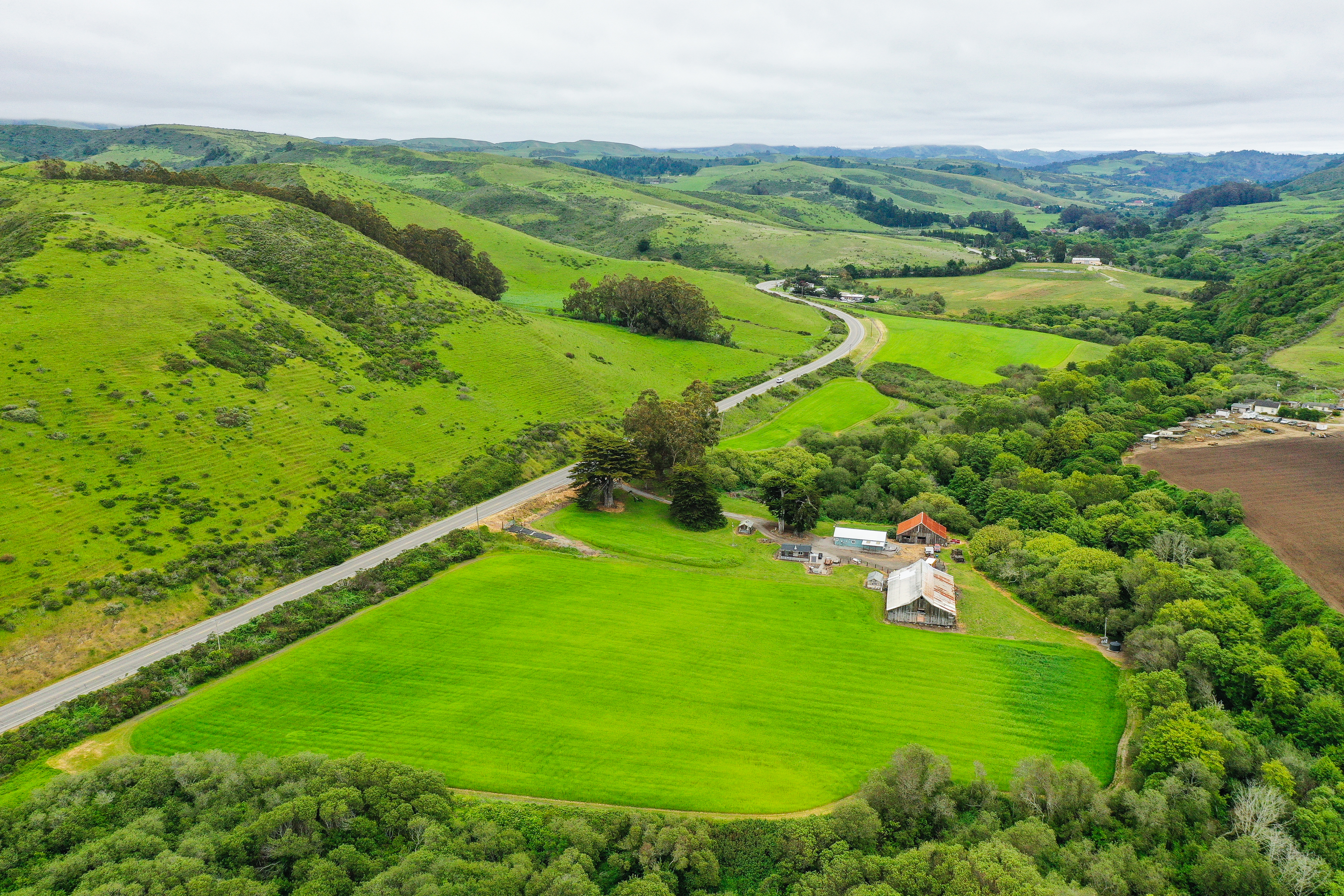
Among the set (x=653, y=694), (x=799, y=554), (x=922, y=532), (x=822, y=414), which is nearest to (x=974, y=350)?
(x=822, y=414)

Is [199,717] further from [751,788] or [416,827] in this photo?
[751,788]

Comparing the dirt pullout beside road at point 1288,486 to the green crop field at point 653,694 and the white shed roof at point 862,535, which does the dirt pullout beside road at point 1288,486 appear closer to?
the green crop field at point 653,694

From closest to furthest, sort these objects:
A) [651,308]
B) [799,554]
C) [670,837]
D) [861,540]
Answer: [670,837] < [799,554] < [861,540] < [651,308]

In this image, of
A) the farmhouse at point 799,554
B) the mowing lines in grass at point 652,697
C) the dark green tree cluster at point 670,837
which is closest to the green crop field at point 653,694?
the mowing lines in grass at point 652,697

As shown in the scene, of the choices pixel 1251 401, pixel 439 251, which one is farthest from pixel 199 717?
pixel 1251 401

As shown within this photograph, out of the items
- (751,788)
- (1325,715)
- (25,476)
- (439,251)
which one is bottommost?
(751,788)

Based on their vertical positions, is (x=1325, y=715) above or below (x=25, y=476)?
below

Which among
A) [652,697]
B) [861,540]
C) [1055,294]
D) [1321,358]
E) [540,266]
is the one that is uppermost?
[540,266]

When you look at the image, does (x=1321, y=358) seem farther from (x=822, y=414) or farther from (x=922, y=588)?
(x=922, y=588)
